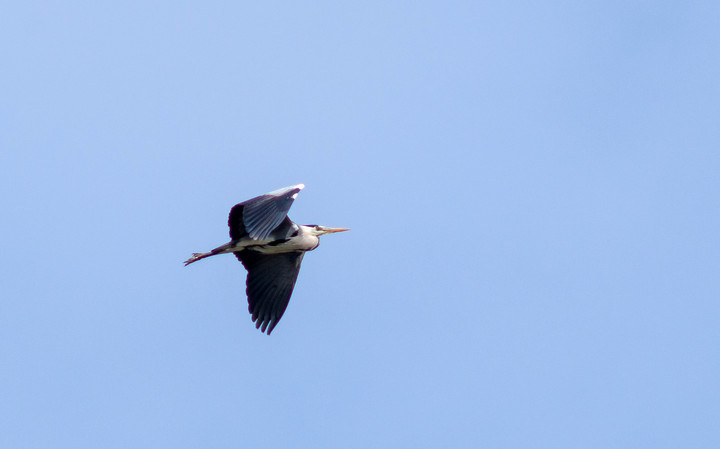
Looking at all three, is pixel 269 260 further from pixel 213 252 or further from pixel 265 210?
pixel 265 210

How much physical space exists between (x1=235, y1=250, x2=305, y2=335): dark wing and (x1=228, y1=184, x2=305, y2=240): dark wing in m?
1.18

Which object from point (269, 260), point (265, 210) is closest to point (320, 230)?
point (269, 260)

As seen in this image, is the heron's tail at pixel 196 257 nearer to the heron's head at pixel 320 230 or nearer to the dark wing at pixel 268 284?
the dark wing at pixel 268 284

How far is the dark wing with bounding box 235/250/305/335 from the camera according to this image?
1494cm

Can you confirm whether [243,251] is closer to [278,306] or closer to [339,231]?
[278,306]

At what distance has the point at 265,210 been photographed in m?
13.3

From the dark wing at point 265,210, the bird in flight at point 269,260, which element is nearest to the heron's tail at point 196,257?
the bird in flight at point 269,260

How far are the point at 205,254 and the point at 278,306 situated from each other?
1.20 metres

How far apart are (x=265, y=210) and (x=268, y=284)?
2.06m

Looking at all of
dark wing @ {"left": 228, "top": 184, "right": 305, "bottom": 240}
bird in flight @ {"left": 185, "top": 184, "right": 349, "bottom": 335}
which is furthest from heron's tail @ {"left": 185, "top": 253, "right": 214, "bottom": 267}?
dark wing @ {"left": 228, "top": 184, "right": 305, "bottom": 240}

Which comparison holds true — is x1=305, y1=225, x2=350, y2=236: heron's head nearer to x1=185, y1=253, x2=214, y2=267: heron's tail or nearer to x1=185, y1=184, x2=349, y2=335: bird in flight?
x1=185, y1=184, x2=349, y2=335: bird in flight

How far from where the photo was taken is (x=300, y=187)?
14.0m

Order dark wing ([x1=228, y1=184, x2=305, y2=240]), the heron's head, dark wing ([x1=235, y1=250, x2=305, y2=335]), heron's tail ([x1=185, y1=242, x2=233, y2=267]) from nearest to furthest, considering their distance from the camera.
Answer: dark wing ([x1=228, y1=184, x2=305, y2=240]), heron's tail ([x1=185, y1=242, x2=233, y2=267]), dark wing ([x1=235, y1=250, x2=305, y2=335]), the heron's head

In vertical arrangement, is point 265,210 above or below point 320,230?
below
